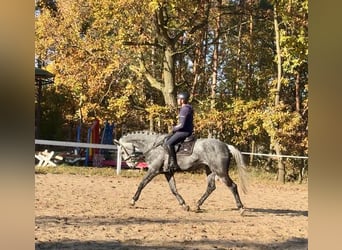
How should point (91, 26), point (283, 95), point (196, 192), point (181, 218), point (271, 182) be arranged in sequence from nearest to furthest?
point (181, 218) < point (196, 192) < point (271, 182) < point (283, 95) < point (91, 26)

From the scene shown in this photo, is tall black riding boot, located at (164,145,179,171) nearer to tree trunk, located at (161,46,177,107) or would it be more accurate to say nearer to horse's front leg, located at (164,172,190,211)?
horse's front leg, located at (164,172,190,211)

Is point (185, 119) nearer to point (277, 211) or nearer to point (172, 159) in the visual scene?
point (172, 159)

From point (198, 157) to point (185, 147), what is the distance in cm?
17

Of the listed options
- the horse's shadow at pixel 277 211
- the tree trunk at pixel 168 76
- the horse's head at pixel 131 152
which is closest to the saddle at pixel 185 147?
the horse's head at pixel 131 152

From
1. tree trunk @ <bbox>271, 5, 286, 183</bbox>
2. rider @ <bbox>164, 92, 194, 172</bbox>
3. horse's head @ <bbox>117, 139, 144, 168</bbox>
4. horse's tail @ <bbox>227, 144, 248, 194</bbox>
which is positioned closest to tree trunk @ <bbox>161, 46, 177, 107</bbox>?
tree trunk @ <bbox>271, 5, 286, 183</bbox>

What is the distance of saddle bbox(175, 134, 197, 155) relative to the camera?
16.5ft

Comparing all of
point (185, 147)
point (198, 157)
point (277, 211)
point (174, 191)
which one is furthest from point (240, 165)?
point (277, 211)

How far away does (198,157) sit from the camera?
16.5ft

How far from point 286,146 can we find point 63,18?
16.5 ft

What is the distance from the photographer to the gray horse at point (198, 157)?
4.93 meters

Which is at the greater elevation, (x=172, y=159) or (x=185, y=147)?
(x=185, y=147)
